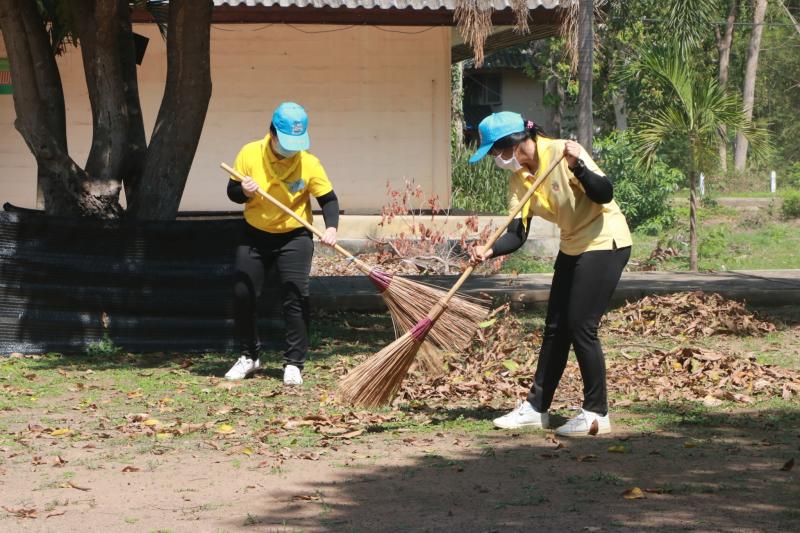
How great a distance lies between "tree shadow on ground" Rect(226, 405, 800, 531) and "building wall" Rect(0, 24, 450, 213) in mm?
10537

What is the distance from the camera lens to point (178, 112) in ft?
31.7

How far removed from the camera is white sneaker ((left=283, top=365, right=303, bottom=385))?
26.1 feet

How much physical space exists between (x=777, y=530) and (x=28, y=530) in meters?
3.06

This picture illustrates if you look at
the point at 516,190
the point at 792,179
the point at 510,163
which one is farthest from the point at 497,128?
the point at 792,179

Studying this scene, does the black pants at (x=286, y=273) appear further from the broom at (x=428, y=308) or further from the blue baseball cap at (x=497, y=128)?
the blue baseball cap at (x=497, y=128)

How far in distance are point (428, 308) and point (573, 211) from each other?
126cm

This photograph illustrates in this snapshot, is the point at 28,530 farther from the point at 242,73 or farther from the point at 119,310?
the point at 242,73

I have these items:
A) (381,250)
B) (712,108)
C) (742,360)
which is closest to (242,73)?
(381,250)

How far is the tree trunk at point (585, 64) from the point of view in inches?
531

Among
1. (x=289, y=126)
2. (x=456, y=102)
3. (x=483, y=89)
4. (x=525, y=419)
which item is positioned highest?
(x=483, y=89)

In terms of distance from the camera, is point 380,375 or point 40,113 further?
point 40,113

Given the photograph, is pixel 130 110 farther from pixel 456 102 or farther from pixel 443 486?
pixel 456 102

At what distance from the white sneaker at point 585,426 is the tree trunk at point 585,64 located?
310 inches

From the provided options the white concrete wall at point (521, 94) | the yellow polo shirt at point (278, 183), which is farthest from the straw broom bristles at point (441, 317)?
the white concrete wall at point (521, 94)
